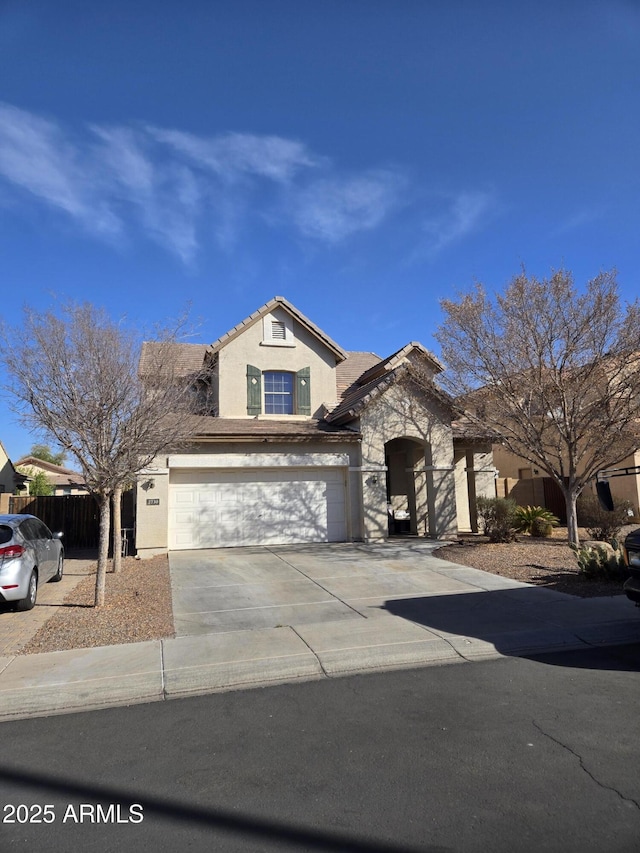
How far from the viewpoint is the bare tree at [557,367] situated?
45.8 feet

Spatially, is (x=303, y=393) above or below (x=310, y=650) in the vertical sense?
above

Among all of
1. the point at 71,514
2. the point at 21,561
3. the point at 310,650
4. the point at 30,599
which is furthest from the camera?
the point at 71,514

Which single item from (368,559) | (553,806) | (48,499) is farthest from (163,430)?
(48,499)

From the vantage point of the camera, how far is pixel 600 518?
59.2 feet

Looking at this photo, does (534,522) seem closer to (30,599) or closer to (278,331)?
(278,331)

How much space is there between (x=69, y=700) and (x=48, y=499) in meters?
16.5

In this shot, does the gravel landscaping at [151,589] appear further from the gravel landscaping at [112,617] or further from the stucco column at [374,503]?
the stucco column at [374,503]

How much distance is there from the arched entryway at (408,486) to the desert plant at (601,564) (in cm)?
775

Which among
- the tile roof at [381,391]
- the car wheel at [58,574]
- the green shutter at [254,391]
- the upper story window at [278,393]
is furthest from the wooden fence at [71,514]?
the tile roof at [381,391]

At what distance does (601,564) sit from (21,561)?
9833 mm

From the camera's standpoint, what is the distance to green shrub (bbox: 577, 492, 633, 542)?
16.5 metres

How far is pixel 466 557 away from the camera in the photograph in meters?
13.8

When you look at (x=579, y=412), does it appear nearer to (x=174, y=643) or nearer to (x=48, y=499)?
(x=174, y=643)

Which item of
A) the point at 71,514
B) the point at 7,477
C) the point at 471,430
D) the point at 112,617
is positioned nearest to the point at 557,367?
the point at 471,430
